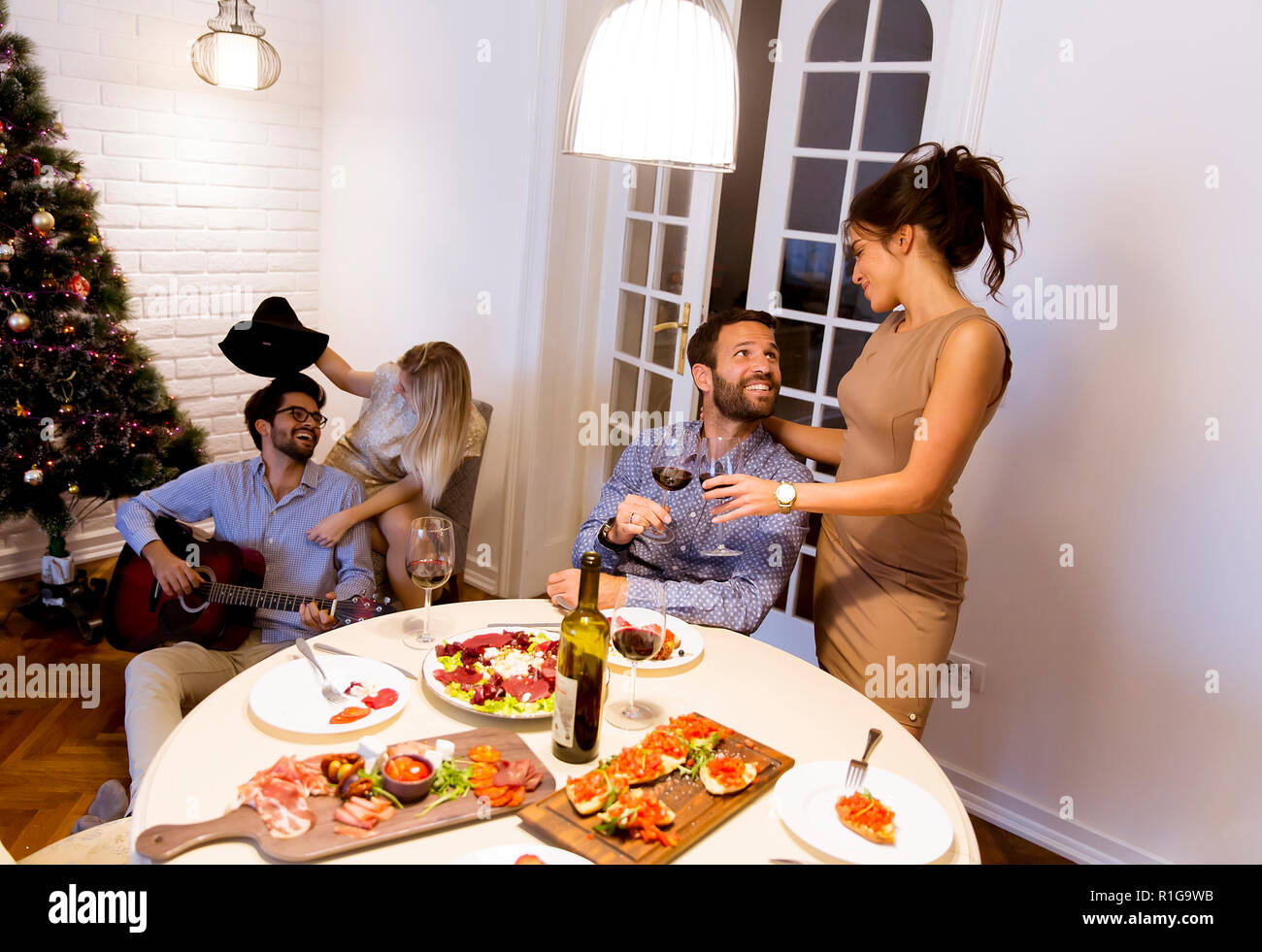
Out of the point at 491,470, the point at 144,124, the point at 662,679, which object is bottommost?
the point at 491,470

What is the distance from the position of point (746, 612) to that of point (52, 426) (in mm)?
2489

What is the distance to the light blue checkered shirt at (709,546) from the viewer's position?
196 cm

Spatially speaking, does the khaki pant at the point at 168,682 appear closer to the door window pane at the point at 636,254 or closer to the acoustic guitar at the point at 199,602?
the acoustic guitar at the point at 199,602

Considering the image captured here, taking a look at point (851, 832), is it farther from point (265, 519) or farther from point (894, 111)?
point (894, 111)

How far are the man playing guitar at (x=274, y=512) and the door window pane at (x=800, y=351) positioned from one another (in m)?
1.44

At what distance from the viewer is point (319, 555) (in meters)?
2.53

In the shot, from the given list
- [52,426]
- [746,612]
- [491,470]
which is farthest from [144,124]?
[746,612]

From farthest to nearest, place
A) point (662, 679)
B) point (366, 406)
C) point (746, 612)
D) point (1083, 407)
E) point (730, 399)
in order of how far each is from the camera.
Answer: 1. point (366, 406)
2. point (1083, 407)
3. point (730, 399)
4. point (746, 612)
5. point (662, 679)

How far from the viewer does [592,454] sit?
3.93m

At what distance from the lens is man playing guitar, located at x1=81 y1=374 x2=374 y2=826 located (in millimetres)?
2414

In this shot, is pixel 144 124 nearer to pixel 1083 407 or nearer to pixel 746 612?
pixel 746 612
